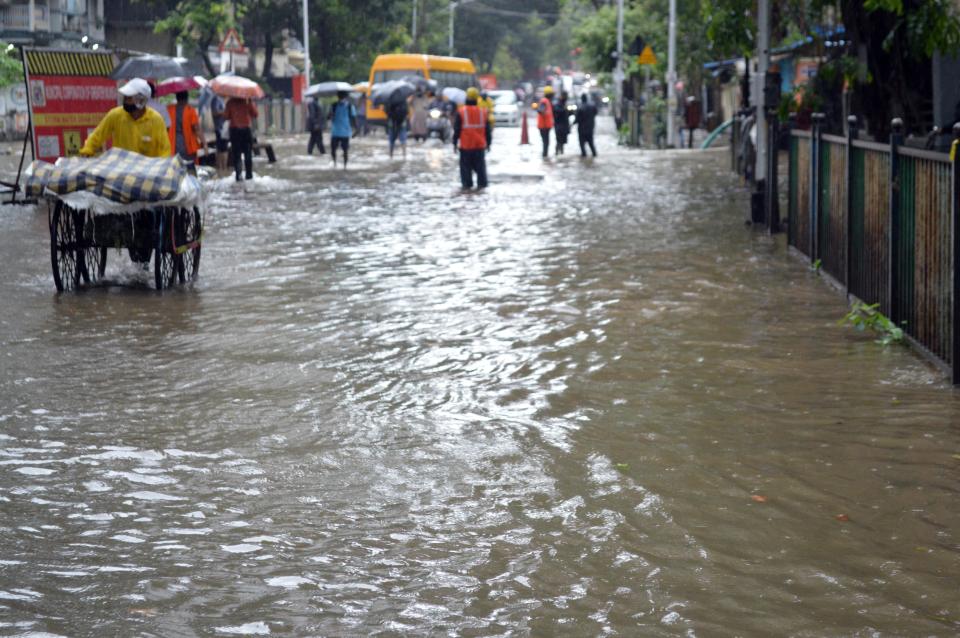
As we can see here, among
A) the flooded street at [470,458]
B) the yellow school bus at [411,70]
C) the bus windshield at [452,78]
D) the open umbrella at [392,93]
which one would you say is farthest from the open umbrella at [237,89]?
the bus windshield at [452,78]

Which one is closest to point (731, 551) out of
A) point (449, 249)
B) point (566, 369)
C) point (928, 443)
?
point (928, 443)

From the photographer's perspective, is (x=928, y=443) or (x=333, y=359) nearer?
(x=928, y=443)

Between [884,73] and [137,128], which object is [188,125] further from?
[884,73]

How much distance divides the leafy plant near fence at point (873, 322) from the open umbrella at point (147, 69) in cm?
1730

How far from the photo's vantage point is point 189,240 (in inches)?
508

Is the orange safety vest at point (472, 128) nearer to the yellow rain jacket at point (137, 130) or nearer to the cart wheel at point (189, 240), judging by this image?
the cart wheel at point (189, 240)

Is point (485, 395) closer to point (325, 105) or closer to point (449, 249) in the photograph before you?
point (449, 249)

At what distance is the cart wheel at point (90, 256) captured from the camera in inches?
489

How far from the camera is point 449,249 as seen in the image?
15789mm

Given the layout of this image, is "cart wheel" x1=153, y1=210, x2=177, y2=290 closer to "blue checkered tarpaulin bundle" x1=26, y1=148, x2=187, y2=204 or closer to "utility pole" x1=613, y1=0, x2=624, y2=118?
"blue checkered tarpaulin bundle" x1=26, y1=148, x2=187, y2=204

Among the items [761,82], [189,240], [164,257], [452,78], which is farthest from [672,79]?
[164,257]

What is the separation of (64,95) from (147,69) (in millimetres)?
6349

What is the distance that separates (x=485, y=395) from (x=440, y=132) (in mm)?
38691

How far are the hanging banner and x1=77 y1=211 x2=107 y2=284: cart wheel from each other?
6.10m
